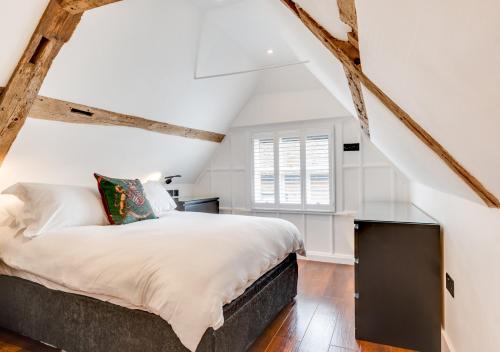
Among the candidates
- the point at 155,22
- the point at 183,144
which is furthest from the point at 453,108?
the point at 183,144

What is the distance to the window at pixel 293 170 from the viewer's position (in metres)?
4.27

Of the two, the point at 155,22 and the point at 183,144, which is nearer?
the point at 155,22

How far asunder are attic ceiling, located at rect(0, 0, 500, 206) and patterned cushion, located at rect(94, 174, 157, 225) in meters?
0.68

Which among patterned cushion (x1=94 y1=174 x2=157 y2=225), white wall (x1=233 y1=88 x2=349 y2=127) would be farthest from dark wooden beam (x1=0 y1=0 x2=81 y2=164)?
white wall (x1=233 y1=88 x2=349 y2=127)

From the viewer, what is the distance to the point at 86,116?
2.84 meters

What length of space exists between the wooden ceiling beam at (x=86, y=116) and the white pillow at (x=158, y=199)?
712 millimetres

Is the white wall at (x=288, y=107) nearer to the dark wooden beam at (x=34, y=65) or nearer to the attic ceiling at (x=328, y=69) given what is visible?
the attic ceiling at (x=328, y=69)

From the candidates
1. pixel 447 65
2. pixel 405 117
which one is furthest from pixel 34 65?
pixel 447 65

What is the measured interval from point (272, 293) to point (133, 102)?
2.39m

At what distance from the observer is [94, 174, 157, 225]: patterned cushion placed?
9.05 feet

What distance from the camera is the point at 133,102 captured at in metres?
3.14

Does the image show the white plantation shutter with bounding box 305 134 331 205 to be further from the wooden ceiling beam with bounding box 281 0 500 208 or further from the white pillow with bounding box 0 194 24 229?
the white pillow with bounding box 0 194 24 229

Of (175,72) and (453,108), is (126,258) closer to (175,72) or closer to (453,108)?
(453,108)

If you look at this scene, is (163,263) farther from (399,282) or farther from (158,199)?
(158,199)
